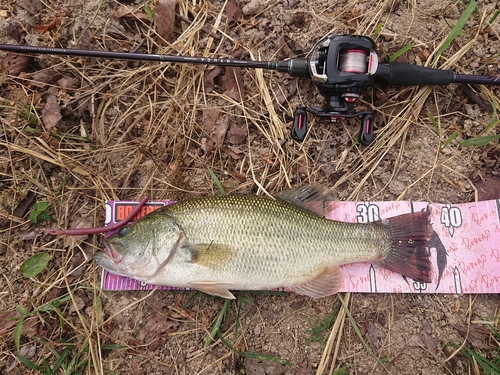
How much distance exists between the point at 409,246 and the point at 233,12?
8.39ft

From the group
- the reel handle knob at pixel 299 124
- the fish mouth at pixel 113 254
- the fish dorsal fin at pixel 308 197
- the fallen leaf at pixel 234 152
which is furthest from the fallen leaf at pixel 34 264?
the reel handle knob at pixel 299 124

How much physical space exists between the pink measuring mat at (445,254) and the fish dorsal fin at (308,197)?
0.31ft

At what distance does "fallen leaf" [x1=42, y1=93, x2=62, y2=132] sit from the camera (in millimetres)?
3027

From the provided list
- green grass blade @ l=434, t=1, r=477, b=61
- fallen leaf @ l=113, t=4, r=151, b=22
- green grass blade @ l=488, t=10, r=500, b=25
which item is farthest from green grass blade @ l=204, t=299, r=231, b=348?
green grass blade @ l=488, t=10, r=500, b=25

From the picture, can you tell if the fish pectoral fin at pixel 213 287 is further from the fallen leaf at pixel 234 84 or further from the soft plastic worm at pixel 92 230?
the fallen leaf at pixel 234 84

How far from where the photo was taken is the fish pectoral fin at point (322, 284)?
2678 millimetres

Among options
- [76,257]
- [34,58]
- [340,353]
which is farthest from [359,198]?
[34,58]

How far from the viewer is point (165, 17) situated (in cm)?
312

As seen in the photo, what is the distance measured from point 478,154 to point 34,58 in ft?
13.4

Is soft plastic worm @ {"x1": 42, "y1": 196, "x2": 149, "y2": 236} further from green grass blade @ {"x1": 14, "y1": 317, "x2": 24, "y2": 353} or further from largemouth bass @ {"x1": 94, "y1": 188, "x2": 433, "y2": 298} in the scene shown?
green grass blade @ {"x1": 14, "y1": 317, "x2": 24, "y2": 353}

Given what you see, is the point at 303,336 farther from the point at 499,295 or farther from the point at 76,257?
the point at 76,257

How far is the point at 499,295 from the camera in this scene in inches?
114

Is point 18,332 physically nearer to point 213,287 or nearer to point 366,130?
point 213,287

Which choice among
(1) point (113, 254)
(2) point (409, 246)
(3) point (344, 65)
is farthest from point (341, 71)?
(1) point (113, 254)
